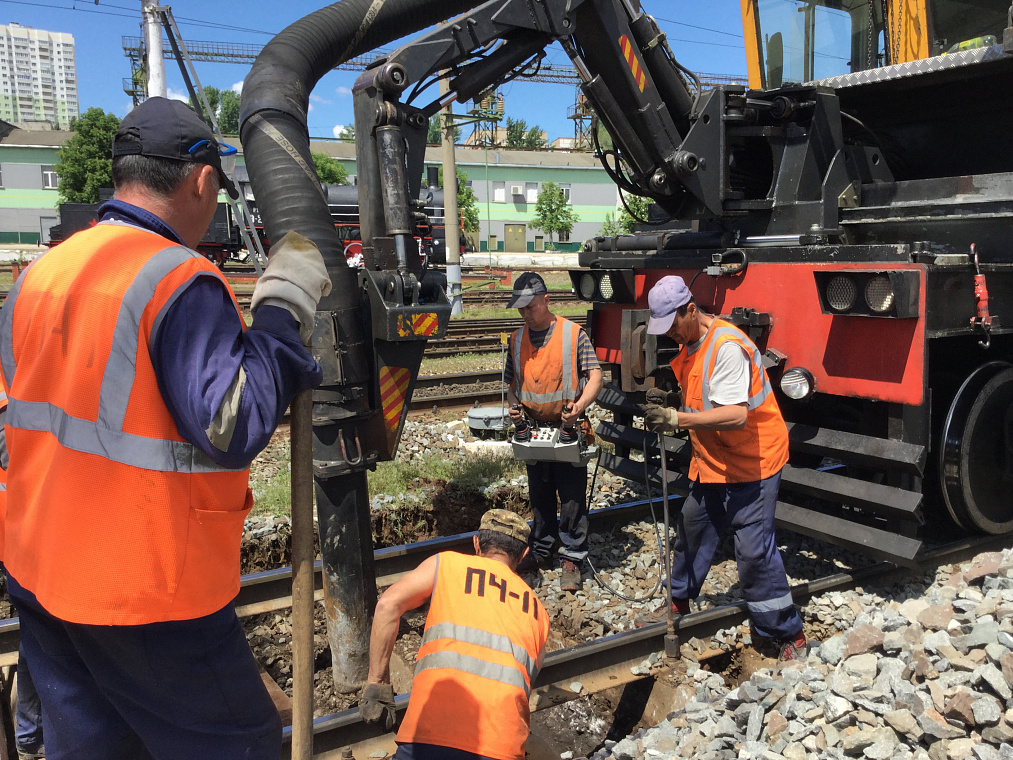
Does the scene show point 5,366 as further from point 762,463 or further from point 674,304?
point 762,463

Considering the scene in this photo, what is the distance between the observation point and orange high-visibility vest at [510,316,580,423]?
4809mm

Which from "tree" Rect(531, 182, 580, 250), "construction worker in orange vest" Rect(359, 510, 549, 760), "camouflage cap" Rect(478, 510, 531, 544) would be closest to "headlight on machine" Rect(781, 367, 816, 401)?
"camouflage cap" Rect(478, 510, 531, 544)

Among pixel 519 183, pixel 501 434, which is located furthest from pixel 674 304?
pixel 519 183

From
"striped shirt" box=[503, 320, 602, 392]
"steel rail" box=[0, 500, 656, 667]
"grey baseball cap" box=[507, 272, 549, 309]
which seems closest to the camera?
"steel rail" box=[0, 500, 656, 667]

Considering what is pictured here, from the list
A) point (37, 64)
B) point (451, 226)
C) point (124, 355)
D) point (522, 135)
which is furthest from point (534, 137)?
point (37, 64)

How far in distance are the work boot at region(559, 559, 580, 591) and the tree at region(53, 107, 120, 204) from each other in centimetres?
3826

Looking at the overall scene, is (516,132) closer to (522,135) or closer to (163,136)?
(522,135)

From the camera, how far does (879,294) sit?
391 centimetres

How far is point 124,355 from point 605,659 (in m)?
2.90

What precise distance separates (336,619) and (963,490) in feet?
11.6

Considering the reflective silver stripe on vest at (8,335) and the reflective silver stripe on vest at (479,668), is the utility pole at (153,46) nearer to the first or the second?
the reflective silver stripe on vest at (8,335)

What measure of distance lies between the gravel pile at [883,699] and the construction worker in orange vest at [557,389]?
1.31m

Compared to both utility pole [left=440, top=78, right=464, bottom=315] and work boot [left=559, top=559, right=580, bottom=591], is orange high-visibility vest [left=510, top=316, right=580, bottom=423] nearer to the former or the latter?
work boot [left=559, top=559, right=580, bottom=591]

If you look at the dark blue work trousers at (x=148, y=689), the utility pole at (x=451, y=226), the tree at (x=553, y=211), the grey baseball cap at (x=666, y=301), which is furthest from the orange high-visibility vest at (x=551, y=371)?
the tree at (x=553, y=211)
